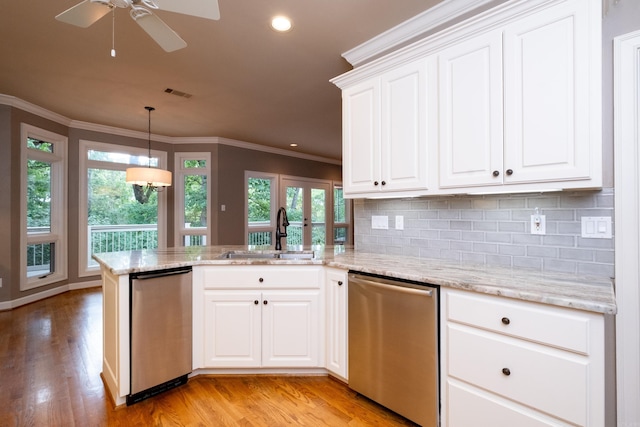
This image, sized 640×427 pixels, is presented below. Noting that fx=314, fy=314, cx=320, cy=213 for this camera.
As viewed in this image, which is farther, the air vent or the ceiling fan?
the air vent

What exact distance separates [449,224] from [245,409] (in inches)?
71.2

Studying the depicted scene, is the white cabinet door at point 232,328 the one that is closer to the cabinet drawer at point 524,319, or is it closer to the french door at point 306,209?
the cabinet drawer at point 524,319

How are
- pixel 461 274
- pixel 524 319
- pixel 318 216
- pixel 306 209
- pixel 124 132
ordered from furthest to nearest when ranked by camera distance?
1. pixel 318 216
2. pixel 306 209
3. pixel 124 132
4. pixel 461 274
5. pixel 524 319

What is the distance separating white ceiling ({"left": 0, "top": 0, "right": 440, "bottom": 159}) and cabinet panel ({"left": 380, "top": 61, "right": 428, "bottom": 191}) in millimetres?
504

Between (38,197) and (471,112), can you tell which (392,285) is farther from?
(38,197)

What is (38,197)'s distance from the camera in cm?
448

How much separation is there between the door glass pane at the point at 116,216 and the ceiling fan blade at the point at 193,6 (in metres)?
4.64

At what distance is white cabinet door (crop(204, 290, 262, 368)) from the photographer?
2248mm

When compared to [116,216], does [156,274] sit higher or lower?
lower

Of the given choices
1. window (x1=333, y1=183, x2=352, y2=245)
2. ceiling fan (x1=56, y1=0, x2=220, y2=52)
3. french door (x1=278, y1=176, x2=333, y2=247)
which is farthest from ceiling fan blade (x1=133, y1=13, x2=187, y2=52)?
window (x1=333, y1=183, x2=352, y2=245)

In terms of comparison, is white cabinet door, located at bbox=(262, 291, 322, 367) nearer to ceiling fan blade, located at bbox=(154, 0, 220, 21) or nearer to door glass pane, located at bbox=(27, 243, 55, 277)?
ceiling fan blade, located at bbox=(154, 0, 220, 21)

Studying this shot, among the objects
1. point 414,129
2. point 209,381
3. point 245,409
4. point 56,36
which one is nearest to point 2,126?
point 56,36

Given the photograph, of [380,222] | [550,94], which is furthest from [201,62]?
[550,94]

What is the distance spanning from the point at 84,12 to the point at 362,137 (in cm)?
181
